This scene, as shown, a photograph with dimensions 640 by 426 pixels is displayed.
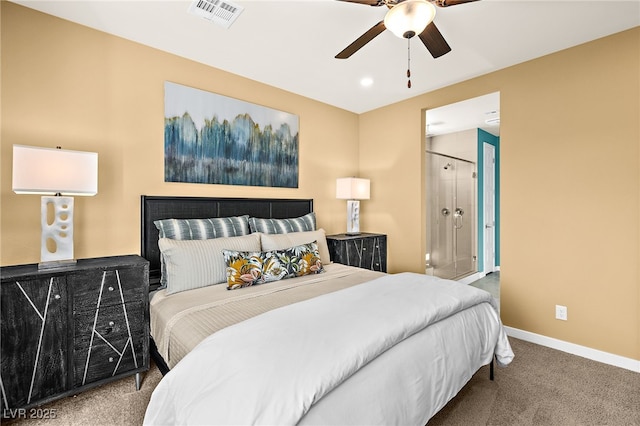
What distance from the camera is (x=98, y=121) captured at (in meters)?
2.43

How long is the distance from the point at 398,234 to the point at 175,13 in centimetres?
330

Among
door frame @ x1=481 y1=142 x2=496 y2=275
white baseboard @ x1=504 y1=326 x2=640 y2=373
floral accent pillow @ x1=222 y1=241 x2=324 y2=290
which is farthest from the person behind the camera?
door frame @ x1=481 y1=142 x2=496 y2=275

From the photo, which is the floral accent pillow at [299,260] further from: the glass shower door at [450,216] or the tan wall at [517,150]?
the glass shower door at [450,216]

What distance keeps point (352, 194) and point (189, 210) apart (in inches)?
77.0

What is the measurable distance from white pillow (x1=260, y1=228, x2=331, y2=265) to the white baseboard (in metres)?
2.01

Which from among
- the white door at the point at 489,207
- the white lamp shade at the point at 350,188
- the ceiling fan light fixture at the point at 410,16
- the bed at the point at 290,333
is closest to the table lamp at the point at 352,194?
the white lamp shade at the point at 350,188

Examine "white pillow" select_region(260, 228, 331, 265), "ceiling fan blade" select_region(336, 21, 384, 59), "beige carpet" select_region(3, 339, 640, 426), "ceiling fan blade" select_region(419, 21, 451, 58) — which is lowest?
"beige carpet" select_region(3, 339, 640, 426)

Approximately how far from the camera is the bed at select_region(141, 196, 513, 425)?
108 cm

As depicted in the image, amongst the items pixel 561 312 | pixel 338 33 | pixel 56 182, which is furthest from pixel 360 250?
pixel 56 182

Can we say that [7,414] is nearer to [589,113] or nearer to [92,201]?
[92,201]

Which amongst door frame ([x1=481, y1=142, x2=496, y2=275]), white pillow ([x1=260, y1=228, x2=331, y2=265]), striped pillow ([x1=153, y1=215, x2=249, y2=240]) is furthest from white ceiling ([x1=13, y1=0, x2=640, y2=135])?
door frame ([x1=481, y1=142, x2=496, y2=275])

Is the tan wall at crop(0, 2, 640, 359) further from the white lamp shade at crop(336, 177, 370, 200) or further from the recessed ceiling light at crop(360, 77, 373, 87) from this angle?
the white lamp shade at crop(336, 177, 370, 200)

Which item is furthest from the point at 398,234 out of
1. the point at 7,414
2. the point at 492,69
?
the point at 7,414

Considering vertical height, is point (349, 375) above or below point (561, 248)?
below
